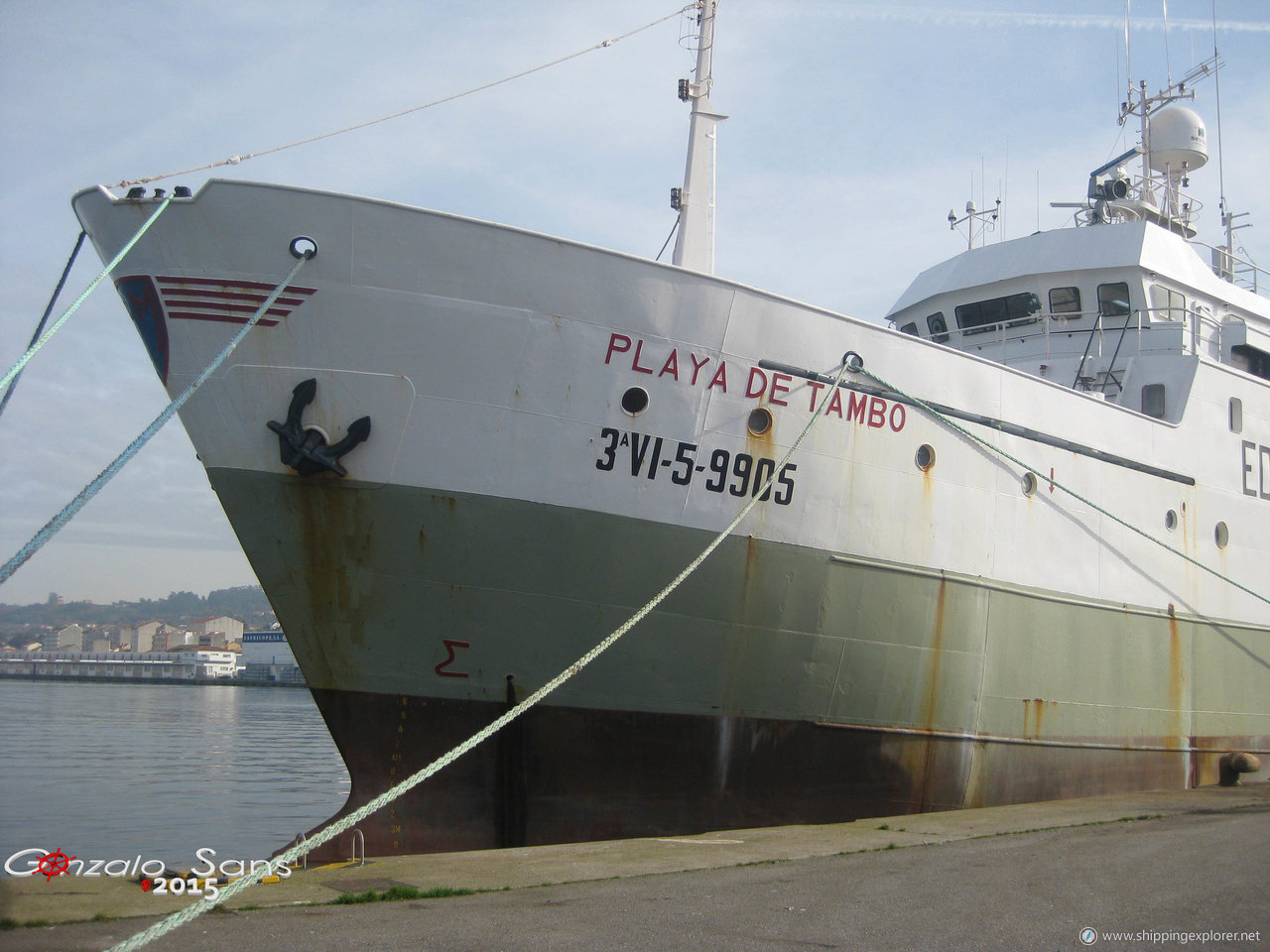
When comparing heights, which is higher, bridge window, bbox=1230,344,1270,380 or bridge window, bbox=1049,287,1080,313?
bridge window, bbox=1049,287,1080,313

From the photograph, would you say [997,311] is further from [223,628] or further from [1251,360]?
[223,628]

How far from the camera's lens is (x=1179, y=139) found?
1622cm

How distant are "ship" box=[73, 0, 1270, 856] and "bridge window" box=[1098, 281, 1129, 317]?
290cm

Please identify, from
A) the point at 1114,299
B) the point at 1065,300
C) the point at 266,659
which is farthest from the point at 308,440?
the point at 266,659

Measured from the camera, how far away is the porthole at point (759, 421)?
8258 millimetres

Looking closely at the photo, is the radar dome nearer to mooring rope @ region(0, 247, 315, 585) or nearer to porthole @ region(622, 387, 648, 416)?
porthole @ region(622, 387, 648, 416)

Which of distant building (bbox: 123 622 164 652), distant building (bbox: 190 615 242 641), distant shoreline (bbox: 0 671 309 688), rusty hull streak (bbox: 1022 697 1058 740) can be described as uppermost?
rusty hull streak (bbox: 1022 697 1058 740)

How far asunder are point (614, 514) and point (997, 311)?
25.7 ft

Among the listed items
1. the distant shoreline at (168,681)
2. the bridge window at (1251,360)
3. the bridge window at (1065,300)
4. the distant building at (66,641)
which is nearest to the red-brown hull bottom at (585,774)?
the bridge window at (1065,300)

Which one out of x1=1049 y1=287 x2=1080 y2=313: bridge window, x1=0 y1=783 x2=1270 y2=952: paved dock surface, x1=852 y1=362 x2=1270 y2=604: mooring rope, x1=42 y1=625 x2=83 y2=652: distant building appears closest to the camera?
x1=0 y1=783 x2=1270 y2=952: paved dock surface

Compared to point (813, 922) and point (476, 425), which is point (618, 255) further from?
point (813, 922)

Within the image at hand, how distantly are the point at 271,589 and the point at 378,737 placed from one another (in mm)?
1384

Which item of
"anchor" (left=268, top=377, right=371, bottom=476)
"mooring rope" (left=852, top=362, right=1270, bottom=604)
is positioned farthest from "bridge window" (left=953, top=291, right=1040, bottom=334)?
"anchor" (left=268, top=377, right=371, bottom=476)

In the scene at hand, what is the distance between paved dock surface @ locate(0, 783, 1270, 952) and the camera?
4543 mm
